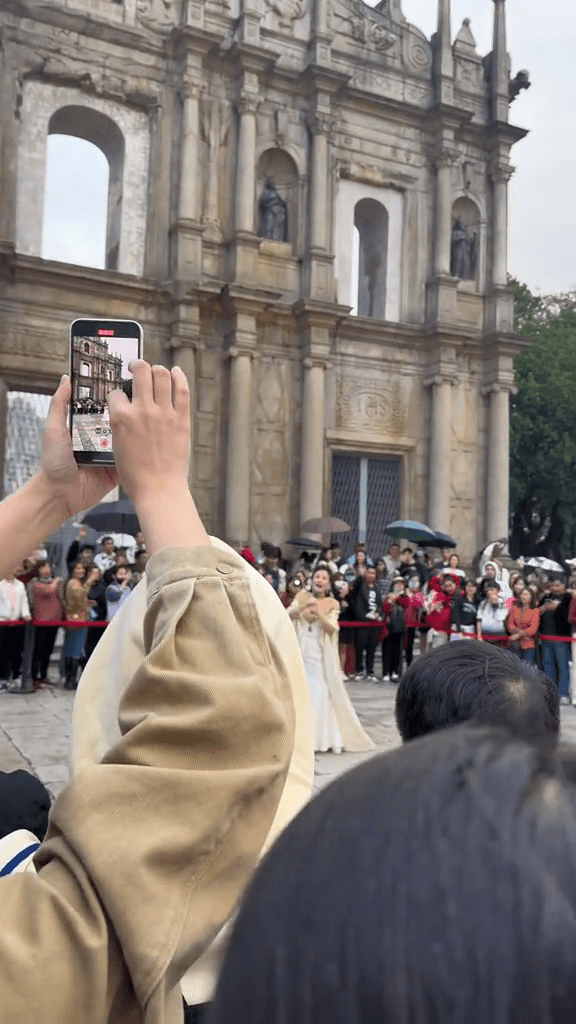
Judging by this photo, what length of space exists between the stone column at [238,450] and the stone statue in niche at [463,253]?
22.4 ft

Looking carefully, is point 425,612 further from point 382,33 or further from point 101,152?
point 382,33

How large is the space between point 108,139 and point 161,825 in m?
21.3

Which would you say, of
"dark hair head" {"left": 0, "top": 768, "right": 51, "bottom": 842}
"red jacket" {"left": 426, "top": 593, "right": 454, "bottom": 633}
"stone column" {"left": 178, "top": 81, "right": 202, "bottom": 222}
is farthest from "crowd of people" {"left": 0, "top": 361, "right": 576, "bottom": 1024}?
"stone column" {"left": 178, "top": 81, "right": 202, "bottom": 222}

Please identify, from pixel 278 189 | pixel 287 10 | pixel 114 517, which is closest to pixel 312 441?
pixel 114 517

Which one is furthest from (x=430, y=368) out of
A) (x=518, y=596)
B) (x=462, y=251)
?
(x=518, y=596)

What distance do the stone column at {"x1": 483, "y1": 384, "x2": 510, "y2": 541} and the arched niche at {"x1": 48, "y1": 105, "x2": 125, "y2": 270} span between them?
965 cm

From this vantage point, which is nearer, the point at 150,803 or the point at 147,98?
→ the point at 150,803

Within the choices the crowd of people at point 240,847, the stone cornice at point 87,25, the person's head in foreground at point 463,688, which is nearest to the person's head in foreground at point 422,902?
the crowd of people at point 240,847

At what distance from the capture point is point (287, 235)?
20.8m

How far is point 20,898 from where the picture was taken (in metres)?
0.89

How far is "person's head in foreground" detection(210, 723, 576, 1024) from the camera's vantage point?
0.54 meters

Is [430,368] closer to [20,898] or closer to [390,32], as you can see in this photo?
[390,32]

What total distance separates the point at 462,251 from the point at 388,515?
23.6 feet

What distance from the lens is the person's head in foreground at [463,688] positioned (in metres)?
2.28
